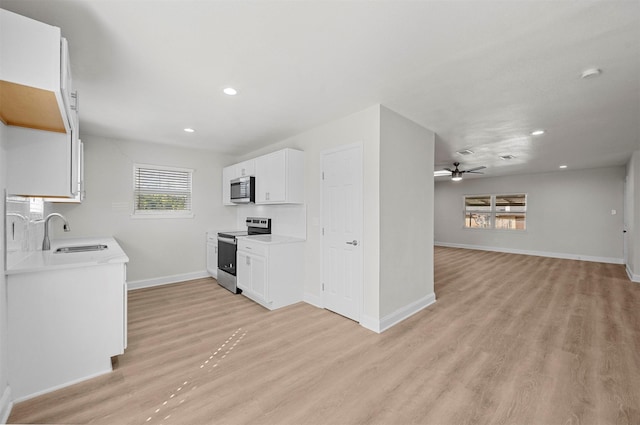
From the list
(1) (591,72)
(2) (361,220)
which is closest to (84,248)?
(2) (361,220)

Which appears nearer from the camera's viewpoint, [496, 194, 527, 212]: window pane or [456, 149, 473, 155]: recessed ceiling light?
[456, 149, 473, 155]: recessed ceiling light

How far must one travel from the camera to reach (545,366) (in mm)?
2371

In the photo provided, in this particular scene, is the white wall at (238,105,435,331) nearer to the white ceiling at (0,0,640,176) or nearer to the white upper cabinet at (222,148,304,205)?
the white upper cabinet at (222,148,304,205)

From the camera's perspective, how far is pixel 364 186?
10.5ft

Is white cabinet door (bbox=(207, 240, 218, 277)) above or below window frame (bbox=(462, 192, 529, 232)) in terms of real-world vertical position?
below

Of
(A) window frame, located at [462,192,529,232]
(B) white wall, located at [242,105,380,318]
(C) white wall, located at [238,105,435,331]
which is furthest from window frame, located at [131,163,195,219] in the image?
(A) window frame, located at [462,192,529,232]

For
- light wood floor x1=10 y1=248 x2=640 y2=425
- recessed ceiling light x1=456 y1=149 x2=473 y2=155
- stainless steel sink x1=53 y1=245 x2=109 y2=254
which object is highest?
recessed ceiling light x1=456 y1=149 x2=473 y2=155

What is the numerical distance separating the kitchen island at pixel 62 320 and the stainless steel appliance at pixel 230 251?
203cm

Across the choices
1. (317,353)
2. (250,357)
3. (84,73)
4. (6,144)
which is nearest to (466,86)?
(317,353)

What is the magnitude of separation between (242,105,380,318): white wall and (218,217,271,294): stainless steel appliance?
3.93 ft

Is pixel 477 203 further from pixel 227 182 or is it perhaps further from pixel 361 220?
pixel 227 182

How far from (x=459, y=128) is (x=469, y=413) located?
3372 millimetres

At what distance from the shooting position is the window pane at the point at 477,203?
29.6 ft

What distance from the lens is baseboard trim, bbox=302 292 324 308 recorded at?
12.1 feet
